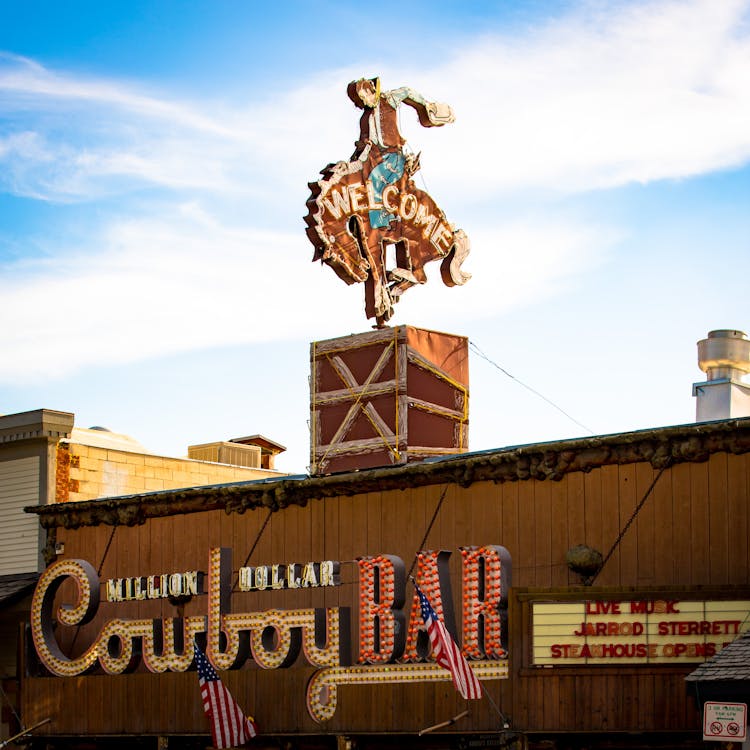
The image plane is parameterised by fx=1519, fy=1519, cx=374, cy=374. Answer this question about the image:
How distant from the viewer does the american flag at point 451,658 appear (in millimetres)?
24859

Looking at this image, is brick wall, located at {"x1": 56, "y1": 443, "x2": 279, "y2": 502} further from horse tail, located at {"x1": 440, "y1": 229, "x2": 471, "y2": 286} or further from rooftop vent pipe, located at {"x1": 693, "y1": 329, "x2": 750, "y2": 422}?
rooftop vent pipe, located at {"x1": 693, "y1": 329, "x2": 750, "y2": 422}

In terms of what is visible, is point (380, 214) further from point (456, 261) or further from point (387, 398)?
point (387, 398)

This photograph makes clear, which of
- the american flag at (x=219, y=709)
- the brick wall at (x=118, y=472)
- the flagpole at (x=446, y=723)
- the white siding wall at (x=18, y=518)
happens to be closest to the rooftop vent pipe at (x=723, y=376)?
the flagpole at (x=446, y=723)

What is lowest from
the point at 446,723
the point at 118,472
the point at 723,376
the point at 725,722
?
the point at 446,723

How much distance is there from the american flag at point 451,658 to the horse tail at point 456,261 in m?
11.7

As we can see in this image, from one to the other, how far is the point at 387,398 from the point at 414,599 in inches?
205

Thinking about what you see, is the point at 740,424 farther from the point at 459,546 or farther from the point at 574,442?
the point at 459,546

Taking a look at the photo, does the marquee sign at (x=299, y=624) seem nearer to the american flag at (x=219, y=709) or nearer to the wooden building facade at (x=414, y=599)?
the wooden building facade at (x=414, y=599)

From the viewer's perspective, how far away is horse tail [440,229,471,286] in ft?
115

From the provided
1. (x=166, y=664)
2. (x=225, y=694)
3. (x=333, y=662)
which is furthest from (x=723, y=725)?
(x=166, y=664)

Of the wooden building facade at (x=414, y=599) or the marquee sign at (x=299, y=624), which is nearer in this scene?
the wooden building facade at (x=414, y=599)

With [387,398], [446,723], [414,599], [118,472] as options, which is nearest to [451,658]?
[446,723]

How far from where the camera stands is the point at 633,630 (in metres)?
24.0

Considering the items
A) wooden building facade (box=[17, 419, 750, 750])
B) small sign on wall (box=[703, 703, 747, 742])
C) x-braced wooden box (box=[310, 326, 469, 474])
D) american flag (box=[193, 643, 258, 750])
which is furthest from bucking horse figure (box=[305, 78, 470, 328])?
small sign on wall (box=[703, 703, 747, 742])
